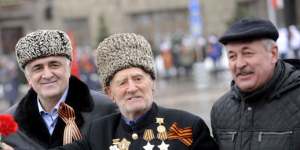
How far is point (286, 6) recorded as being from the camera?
14.4 m

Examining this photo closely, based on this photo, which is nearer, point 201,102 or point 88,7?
point 201,102

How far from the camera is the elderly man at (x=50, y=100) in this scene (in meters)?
4.11

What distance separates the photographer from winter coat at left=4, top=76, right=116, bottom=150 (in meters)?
4.24

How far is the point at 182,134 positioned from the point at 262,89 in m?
0.51

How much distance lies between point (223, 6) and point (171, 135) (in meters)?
31.9

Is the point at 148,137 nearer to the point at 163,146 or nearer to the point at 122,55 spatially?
the point at 163,146

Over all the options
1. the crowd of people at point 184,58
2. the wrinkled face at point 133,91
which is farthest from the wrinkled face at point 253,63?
the crowd of people at point 184,58

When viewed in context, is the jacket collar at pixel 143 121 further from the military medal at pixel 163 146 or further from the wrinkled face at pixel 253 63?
the wrinkled face at pixel 253 63

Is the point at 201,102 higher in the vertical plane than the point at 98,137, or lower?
→ lower

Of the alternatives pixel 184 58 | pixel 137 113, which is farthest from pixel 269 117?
pixel 184 58

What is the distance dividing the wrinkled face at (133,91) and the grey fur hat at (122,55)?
0.03m

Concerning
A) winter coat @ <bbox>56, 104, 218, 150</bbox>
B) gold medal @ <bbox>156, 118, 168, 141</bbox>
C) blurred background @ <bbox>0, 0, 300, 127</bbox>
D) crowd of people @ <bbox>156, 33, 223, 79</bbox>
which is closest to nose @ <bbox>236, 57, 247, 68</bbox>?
winter coat @ <bbox>56, 104, 218, 150</bbox>

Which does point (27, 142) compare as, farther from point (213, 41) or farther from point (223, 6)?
point (223, 6)

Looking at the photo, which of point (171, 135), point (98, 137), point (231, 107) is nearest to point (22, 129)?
point (98, 137)
